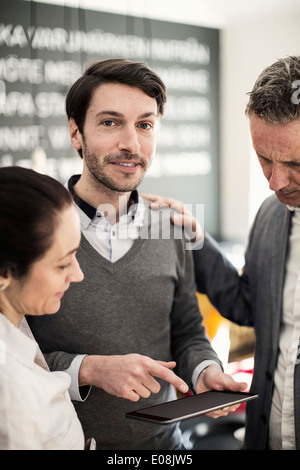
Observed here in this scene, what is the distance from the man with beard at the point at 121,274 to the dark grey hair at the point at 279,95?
12.4 inches

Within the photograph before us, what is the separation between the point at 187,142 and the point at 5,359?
408 cm

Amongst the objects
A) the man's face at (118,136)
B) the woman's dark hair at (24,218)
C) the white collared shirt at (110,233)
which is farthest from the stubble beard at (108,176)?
the woman's dark hair at (24,218)

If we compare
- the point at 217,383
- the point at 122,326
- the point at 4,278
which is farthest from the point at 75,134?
the point at 217,383

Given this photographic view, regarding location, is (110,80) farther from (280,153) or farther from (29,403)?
(29,403)

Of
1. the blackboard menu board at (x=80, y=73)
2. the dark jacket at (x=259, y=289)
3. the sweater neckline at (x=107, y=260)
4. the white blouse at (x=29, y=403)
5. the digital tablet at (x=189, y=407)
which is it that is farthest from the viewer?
the blackboard menu board at (x=80, y=73)

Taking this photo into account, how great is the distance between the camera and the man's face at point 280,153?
1.34 m

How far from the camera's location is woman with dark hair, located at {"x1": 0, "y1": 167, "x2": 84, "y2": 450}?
3.02ft

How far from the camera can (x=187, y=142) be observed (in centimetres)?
485

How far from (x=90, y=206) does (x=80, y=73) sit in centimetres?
273

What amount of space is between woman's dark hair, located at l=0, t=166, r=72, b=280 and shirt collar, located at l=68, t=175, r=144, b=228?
1.63ft

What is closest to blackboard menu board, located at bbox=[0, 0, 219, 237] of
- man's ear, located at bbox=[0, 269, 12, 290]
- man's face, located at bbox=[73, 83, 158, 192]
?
man's face, located at bbox=[73, 83, 158, 192]

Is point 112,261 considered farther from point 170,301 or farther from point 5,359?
point 5,359

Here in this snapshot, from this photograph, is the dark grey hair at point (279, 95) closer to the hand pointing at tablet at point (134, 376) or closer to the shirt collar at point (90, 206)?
the shirt collar at point (90, 206)

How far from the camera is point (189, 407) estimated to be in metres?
1.10
